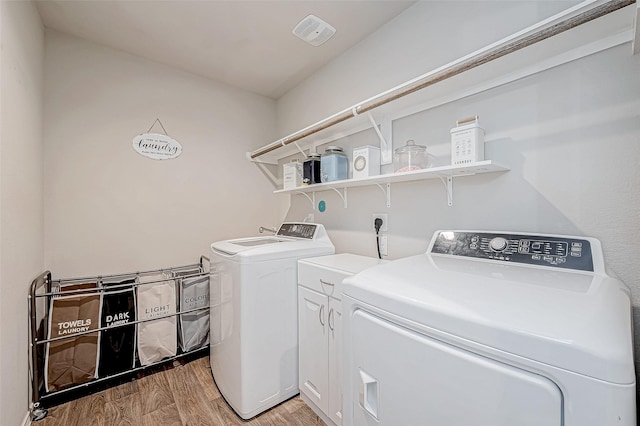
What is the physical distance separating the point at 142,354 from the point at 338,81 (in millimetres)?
2663

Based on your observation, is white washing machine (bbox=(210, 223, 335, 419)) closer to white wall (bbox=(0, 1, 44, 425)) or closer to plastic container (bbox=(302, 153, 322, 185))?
plastic container (bbox=(302, 153, 322, 185))

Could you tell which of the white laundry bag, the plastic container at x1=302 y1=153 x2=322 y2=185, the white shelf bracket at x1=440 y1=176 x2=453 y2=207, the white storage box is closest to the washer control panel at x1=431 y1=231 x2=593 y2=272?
the white shelf bracket at x1=440 y1=176 x2=453 y2=207

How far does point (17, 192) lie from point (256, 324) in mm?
1454

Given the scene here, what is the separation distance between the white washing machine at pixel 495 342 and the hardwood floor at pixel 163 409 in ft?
2.99

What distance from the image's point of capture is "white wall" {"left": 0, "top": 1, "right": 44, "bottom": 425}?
123 centimetres

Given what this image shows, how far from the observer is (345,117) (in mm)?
1797

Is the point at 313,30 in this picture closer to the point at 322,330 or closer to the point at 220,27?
the point at 220,27

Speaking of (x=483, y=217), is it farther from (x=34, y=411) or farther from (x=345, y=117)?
(x=34, y=411)

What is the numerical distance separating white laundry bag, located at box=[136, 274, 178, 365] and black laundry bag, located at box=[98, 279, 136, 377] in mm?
51

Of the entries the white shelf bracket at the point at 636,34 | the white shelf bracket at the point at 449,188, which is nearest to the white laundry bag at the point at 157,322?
the white shelf bracket at the point at 449,188

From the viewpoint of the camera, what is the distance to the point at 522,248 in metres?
1.13

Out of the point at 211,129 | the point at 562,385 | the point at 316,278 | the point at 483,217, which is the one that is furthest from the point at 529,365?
the point at 211,129

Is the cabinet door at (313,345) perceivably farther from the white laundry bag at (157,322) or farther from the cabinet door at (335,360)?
the white laundry bag at (157,322)

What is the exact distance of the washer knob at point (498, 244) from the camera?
1.19 m
